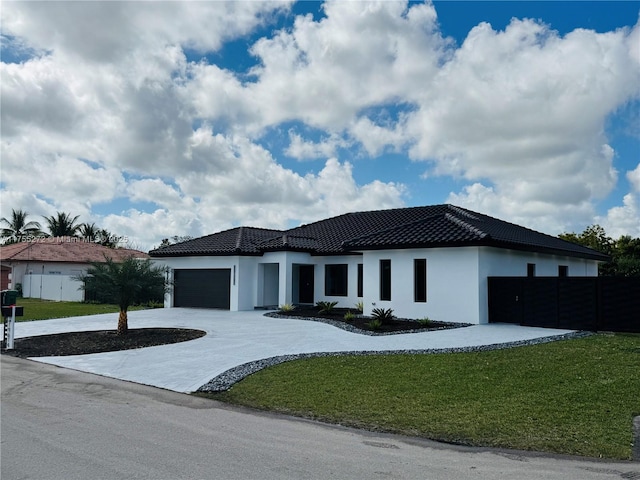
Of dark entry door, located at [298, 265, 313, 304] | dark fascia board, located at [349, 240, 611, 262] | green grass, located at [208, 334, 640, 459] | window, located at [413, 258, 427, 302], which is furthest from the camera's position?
dark entry door, located at [298, 265, 313, 304]

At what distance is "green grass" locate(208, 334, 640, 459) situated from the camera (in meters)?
6.32

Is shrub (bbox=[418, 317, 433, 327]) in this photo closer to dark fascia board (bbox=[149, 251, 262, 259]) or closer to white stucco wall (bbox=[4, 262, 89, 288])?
dark fascia board (bbox=[149, 251, 262, 259])

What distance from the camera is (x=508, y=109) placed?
712 inches

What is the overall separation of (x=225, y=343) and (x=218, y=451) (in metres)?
8.66

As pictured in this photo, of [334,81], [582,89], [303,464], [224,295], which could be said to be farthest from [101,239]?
[303,464]

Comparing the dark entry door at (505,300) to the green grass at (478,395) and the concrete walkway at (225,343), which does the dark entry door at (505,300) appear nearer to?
the concrete walkway at (225,343)

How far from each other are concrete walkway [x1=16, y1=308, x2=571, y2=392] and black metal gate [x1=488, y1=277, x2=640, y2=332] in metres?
0.61

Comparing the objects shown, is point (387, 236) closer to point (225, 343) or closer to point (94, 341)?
point (225, 343)

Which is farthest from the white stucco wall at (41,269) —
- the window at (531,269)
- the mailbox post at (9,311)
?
the window at (531,269)

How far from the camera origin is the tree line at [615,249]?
111 feet

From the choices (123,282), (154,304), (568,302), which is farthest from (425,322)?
(154,304)

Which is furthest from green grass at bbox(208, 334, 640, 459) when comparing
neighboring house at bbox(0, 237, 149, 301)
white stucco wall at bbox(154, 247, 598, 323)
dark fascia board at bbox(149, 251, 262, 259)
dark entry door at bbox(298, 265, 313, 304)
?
neighboring house at bbox(0, 237, 149, 301)

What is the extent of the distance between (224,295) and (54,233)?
41919mm

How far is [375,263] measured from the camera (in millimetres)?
20766
